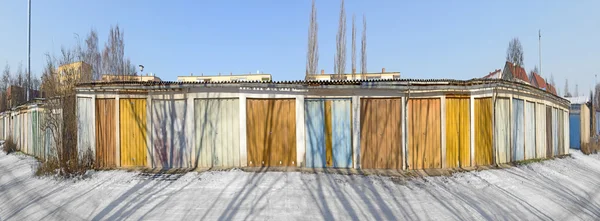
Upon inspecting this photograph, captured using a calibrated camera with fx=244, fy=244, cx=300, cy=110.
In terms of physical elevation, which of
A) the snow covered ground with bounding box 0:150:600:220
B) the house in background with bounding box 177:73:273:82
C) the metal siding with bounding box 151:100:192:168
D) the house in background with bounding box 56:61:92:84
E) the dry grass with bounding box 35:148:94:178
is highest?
the house in background with bounding box 177:73:273:82

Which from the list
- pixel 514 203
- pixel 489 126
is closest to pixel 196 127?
pixel 514 203

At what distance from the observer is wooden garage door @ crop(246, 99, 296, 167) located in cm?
792

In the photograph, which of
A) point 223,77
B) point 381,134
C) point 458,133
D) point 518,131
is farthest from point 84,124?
point 223,77

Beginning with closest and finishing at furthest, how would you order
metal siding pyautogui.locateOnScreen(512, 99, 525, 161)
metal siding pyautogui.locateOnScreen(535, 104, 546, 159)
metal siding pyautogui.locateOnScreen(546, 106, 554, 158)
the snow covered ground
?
the snow covered ground < metal siding pyautogui.locateOnScreen(512, 99, 525, 161) < metal siding pyautogui.locateOnScreen(535, 104, 546, 159) < metal siding pyautogui.locateOnScreen(546, 106, 554, 158)

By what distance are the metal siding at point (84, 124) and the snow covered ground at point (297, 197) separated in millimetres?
1246

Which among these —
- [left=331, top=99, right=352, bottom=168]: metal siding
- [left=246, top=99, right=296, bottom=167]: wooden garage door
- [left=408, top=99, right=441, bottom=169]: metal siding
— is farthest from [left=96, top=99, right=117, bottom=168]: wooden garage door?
[left=408, top=99, right=441, bottom=169]: metal siding

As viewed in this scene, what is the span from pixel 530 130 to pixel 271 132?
1011cm

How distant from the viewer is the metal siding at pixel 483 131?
815 cm

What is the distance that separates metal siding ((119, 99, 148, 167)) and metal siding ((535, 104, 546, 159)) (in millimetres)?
14806

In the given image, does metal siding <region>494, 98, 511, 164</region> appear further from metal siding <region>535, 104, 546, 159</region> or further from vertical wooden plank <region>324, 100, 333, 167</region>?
vertical wooden plank <region>324, 100, 333, 167</region>

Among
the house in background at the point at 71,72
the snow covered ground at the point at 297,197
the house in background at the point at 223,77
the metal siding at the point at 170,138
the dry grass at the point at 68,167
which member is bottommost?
the snow covered ground at the point at 297,197

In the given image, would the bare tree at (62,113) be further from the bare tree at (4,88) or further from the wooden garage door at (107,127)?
the bare tree at (4,88)

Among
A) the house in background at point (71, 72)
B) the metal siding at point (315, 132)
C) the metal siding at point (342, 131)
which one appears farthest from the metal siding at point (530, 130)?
the house in background at point (71, 72)

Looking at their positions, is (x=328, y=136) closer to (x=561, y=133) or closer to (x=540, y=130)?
(x=540, y=130)
